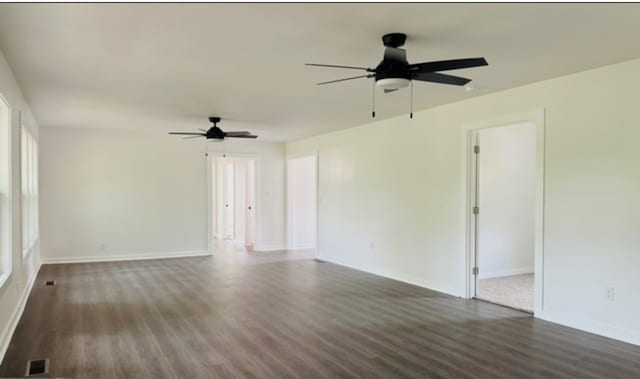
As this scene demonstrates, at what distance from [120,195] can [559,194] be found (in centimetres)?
704

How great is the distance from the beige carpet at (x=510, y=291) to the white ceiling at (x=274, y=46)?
2.39m

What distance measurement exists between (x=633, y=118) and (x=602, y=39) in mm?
931

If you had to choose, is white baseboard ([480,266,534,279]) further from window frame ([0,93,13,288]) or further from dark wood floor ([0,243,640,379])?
window frame ([0,93,13,288])

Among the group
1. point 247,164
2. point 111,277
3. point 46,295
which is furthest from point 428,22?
point 247,164

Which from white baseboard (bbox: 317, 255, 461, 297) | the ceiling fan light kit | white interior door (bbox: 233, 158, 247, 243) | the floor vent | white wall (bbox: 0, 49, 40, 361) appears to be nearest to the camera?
the ceiling fan light kit

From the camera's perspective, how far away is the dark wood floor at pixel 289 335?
10.1 feet

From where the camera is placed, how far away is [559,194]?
411cm

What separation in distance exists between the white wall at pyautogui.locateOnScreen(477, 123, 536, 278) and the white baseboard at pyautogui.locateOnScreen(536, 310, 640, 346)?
75.0 inches

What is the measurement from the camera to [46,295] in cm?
514

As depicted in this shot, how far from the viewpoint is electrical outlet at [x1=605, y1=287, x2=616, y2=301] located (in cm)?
368

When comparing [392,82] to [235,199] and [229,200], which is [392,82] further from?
[229,200]

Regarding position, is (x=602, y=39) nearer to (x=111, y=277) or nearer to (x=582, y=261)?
(x=582, y=261)

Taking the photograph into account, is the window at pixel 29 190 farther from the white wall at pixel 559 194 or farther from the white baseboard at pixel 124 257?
the white wall at pixel 559 194

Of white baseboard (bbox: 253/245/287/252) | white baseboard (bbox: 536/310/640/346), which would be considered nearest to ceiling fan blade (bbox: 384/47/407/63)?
white baseboard (bbox: 536/310/640/346)
